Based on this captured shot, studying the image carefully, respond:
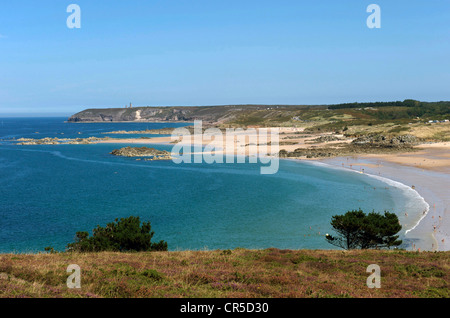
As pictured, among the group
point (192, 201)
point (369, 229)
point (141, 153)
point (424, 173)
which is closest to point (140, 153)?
point (141, 153)

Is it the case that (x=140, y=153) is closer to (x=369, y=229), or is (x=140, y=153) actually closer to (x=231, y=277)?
(x=369, y=229)

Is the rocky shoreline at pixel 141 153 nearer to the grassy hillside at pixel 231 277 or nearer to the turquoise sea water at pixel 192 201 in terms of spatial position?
the turquoise sea water at pixel 192 201

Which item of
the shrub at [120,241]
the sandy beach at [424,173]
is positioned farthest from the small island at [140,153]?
the shrub at [120,241]

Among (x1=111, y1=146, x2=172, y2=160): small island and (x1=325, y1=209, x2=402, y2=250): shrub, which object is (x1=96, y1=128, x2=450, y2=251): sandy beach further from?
(x1=111, y1=146, x2=172, y2=160): small island

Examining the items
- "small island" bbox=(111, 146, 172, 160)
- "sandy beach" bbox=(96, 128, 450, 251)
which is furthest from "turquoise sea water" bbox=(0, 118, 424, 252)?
"small island" bbox=(111, 146, 172, 160)

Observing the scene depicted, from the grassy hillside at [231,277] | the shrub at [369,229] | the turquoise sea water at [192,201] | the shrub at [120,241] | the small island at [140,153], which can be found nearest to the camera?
the grassy hillside at [231,277]

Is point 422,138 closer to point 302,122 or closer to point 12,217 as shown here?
point 302,122

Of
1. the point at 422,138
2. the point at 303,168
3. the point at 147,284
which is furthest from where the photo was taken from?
the point at 422,138
